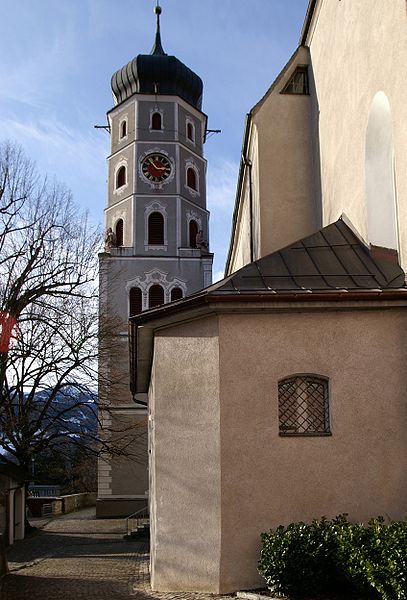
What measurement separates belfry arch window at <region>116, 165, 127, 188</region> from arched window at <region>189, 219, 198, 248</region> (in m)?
3.86

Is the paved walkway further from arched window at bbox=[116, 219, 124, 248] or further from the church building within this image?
arched window at bbox=[116, 219, 124, 248]

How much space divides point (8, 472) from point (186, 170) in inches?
762

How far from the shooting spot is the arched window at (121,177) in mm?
37594

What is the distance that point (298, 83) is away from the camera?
17.4 meters

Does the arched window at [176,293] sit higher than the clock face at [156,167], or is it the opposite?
the clock face at [156,167]

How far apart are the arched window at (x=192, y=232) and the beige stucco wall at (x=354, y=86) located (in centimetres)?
1993

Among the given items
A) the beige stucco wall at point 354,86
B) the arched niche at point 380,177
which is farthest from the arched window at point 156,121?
the arched niche at point 380,177

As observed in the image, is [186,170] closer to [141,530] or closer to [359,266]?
[141,530]

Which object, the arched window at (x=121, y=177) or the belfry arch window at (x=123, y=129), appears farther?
the belfry arch window at (x=123, y=129)

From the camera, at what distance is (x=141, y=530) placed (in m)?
25.2

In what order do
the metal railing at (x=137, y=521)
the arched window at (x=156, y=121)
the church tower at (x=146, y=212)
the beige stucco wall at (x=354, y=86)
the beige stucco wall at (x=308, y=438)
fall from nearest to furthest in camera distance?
the beige stucco wall at (x=308, y=438)
the beige stucco wall at (x=354, y=86)
the metal railing at (x=137, y=521)
the church tower at (x=146, y=212)
the arched window at (x=156, y=121)

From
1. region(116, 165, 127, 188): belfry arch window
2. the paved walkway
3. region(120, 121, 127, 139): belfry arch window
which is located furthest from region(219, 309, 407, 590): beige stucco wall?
region(120, 121, 127, 139): belfry arch window

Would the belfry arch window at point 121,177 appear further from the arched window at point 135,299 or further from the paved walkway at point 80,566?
the paved walkway at point 80,566

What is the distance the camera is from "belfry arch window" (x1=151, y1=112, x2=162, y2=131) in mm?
37938
